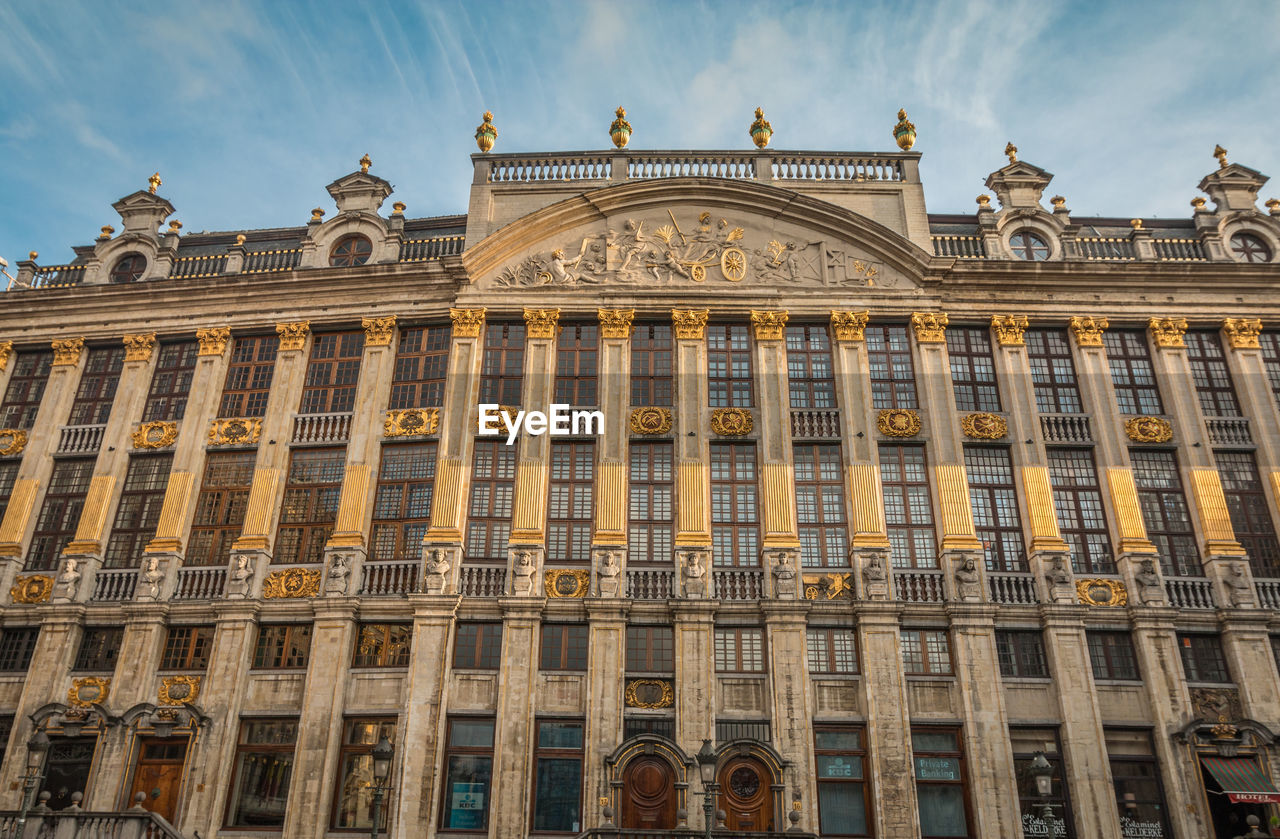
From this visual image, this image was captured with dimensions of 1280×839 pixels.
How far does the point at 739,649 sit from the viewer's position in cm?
2438

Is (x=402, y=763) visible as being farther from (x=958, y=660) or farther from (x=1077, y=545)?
(x=1077, y=545)

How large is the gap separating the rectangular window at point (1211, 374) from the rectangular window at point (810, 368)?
10.6 metres

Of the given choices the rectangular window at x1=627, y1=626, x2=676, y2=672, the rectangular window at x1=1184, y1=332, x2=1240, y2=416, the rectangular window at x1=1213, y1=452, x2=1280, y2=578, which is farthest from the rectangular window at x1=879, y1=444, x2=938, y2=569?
the rectangular window at x1=1184, y1=332, x2=1240, y2=416

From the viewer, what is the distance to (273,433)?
27812 mm

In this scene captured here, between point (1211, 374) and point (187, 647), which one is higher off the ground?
point (1211, 374)

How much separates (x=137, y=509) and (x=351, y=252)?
9895 mm

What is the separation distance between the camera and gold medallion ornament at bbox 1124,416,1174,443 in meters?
27.1

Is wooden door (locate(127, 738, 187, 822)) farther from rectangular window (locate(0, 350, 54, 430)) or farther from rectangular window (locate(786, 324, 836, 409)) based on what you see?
rectangular window (locate(786, 324, 836, 409))

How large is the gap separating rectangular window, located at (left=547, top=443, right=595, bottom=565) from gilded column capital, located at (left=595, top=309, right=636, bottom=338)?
347 cm

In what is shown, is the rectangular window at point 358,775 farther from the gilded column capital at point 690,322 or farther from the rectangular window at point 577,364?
the gilded column capital at point 690,322

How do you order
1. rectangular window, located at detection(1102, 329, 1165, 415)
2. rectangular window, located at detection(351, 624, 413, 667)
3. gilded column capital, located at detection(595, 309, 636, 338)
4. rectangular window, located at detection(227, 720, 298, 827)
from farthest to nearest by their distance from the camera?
gilded column capital, located at detection(595, 309, 636, 338), rectangular window, located at detection(1102, 329, 1165, 415), rectangular window, located at detection(351, 624, 413, 667), rectangular window, located at detection(227, 720, 298, 827)

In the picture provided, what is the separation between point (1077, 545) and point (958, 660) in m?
4.96

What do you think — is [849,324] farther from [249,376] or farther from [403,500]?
[249,376]

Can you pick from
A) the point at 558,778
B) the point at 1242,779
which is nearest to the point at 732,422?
the point at 558,778
